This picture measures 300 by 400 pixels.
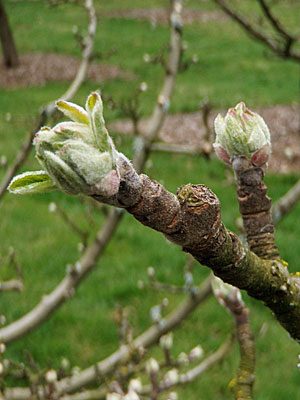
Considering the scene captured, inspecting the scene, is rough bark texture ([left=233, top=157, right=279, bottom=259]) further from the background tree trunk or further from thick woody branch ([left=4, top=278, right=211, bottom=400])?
the background tree trunk

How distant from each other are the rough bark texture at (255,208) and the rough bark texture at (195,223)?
13 cm

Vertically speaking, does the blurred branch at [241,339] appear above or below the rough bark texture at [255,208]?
below

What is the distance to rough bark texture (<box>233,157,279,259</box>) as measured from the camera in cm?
87

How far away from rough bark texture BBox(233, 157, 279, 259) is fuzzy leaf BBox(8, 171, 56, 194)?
28 cm

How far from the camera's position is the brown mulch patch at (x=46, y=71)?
1531 cm

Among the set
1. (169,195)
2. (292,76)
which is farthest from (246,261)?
(292,76)

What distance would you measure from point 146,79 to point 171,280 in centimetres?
935

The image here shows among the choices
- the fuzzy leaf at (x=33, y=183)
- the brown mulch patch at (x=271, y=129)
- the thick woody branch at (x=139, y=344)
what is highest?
the fuzzy leaf at (x=33, y=183)

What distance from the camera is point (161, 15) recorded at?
22.7 metres

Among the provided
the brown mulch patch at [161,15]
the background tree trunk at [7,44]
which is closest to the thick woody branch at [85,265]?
the background tree trunk at [7,44]

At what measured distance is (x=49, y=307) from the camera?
3.13 metres

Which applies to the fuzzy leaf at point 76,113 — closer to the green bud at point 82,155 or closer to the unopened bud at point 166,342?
the green bud at point 82,155

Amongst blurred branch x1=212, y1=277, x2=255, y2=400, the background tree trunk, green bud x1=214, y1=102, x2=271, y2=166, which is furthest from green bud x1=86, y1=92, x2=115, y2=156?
the background tree trunk

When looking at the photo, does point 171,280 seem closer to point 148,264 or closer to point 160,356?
point 148,264
